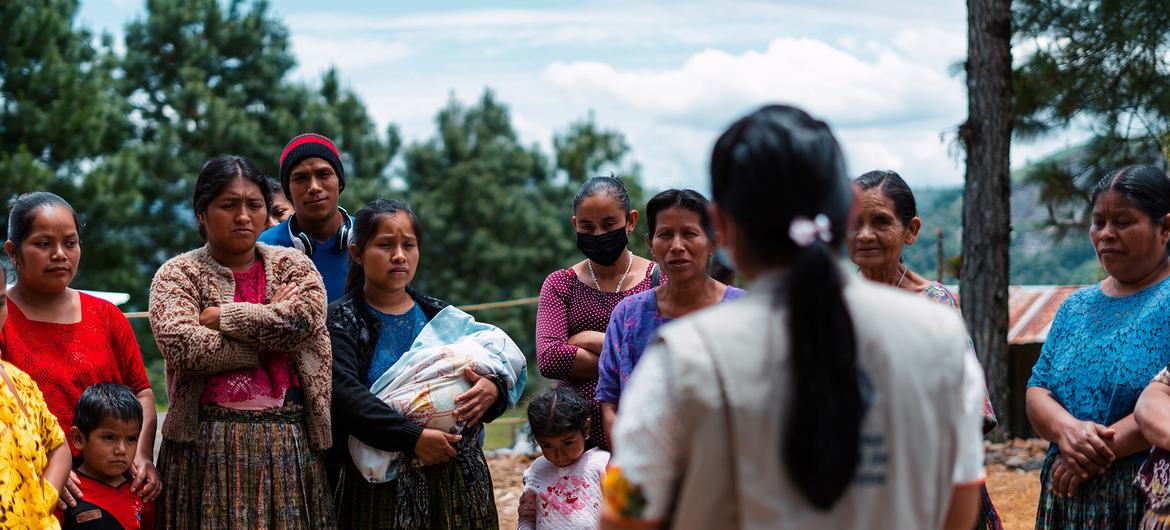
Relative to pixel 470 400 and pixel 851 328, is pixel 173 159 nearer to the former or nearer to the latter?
pixel 470 400

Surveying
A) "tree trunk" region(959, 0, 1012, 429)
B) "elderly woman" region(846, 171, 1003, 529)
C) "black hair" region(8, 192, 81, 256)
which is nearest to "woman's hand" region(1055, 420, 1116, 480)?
"elderly woman" region(846, 171, 1003, 529)

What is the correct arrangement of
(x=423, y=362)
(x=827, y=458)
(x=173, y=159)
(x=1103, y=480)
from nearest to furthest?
1. (x=827, y=458)
2. (x=1103, y=480)
3. (x=423, y=362)
4. (x=173, y=159)

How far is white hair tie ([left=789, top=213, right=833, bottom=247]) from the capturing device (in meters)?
1.78

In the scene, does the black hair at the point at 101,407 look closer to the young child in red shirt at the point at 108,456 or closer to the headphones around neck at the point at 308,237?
the young child in red shirt at the point at 108,456

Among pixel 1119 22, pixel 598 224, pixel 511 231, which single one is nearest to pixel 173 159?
pixel 511 231

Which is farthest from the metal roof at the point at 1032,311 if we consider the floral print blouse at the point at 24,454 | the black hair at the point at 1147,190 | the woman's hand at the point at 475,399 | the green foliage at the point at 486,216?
the green foliage at the point at 486,216

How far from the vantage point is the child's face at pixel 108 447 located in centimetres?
362

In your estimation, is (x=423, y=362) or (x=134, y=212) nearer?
(x=423, y=362)

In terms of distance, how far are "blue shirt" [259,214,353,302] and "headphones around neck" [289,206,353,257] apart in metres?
0.01

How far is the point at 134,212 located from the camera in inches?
795

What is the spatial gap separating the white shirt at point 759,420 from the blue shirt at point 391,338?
86.4 inches

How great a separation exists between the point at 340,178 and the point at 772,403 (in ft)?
10.7

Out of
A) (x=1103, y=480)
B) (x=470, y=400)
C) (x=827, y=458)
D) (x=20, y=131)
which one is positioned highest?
(x=20, y=131)

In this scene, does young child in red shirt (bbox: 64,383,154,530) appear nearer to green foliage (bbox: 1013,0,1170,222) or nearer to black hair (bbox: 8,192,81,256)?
black hair (bbox: 8,192,81,256)
